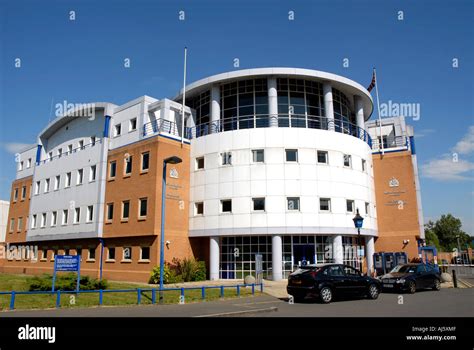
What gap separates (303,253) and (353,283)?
1134 cm

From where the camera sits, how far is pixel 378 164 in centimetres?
3484

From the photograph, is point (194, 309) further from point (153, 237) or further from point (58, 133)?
point (58, 133)

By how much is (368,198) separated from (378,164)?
167 inches

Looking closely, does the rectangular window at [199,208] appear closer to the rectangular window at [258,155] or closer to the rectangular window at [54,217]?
the rectangular window at [258,155]

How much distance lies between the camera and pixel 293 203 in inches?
1129

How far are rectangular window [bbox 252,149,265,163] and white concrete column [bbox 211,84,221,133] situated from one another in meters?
4.14

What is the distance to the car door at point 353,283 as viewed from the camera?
17.3 meters

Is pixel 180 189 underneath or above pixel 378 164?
underneath

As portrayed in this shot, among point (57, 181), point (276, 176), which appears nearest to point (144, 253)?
point (276, 176)

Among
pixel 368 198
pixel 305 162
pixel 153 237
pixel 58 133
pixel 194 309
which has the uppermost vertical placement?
pixel 58 133

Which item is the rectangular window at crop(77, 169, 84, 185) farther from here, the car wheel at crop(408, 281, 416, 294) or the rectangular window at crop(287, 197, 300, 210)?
the car wheel at crop(408, 281, 416, 294)

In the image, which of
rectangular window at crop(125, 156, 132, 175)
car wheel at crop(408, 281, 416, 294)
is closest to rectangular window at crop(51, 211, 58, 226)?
rectangular window at crop(125, 156, 132, 175)
